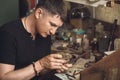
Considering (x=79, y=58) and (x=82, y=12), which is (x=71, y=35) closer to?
(x=82, y=12)

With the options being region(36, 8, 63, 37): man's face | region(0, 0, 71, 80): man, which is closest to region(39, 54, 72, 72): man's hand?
region(0, 0, 71, 80): man

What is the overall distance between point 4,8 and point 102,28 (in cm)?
121

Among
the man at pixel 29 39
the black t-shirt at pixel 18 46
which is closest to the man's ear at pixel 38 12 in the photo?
the man at pixel 29 39

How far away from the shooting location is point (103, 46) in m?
2.24

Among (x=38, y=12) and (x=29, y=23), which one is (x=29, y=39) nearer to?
(x=29, y=23)

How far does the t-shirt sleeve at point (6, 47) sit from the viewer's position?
5.62 feet

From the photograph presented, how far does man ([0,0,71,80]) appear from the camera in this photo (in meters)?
1.70

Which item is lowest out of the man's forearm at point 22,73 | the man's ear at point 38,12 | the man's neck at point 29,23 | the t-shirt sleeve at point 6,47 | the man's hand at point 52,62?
the man's forearm at point 22,73

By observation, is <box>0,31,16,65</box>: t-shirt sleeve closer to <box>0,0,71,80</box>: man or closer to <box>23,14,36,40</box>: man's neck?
<box>0,0,71,80</box>: man

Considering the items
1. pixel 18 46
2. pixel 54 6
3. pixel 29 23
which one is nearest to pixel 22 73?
pixel 18 46

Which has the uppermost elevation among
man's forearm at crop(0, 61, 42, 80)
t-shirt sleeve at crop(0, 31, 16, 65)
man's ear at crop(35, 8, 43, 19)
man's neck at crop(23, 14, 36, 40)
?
man's ear at crop(35, 8, 43, 19)

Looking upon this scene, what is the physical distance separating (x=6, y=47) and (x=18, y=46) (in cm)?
9

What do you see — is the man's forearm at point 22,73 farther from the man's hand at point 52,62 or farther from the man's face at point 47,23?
the man's face at point 47,23

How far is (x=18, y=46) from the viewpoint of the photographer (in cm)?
178
